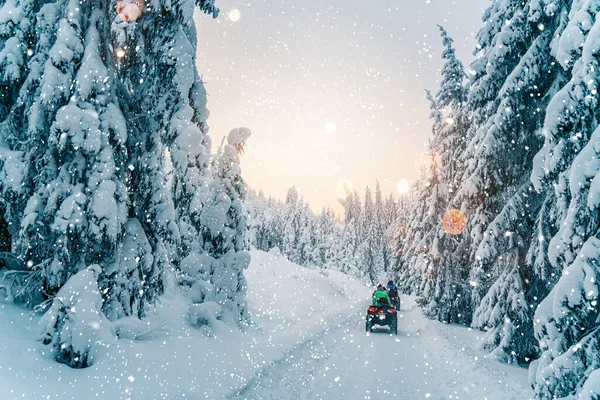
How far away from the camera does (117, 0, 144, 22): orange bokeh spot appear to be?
334 inches

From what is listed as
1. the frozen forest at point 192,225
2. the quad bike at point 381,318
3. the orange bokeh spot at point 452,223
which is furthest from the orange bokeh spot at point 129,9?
the orange bokeh spot at point 452,223

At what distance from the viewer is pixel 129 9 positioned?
8508 millimetres

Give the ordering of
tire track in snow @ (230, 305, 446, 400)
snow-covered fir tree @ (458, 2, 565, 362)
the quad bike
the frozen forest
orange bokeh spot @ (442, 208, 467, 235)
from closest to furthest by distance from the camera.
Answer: the frozen forest → tire track in snow @ (230, 305, 446, 400) → snow-covered fir tree @ (458, 2, 565, 362) → the quad bike → orange bokeh spot @ (442, 208, 467, 235)

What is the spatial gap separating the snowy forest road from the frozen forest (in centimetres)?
8

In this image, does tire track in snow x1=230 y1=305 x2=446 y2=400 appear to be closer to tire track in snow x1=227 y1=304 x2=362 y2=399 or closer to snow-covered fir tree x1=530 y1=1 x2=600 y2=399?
tire track in snow x1=227 y1=304 x2=362 y2=399

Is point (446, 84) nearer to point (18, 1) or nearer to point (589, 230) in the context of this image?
point (589, 230)

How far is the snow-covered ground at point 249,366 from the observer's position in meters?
6.09

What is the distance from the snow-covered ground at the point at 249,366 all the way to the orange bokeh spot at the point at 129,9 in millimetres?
6587

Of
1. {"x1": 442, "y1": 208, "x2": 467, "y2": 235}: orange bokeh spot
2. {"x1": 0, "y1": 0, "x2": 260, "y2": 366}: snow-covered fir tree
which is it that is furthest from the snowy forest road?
Result: {"x1": 442, "y1": 208, "x2": 467, "y2": 235}: orange bokeh spot

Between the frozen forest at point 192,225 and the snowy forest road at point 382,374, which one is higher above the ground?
the frozen forest at point 192,225

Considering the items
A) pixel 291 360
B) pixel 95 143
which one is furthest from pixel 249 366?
pixel 95 143

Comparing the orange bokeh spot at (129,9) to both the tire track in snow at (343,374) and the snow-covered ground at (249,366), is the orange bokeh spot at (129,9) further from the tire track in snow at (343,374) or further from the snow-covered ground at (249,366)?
the tire track in snow at (343,374)

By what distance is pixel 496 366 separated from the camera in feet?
34.3

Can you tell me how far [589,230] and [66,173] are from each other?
9022 millimetres
